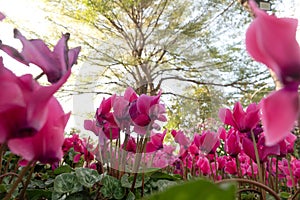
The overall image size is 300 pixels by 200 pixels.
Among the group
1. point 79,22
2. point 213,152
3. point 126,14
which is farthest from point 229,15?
point 213,152

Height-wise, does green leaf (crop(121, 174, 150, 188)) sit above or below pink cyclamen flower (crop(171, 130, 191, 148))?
below

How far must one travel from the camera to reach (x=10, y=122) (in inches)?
10.0

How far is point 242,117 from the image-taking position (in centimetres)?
71

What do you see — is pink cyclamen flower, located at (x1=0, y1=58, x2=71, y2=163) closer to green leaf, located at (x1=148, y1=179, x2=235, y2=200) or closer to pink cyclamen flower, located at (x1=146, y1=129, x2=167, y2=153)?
green leaf, located at (x1=148, y1=179, x2=235, y2=200)

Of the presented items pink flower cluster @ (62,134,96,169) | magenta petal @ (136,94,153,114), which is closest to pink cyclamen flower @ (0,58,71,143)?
magenta petal @ (136,94,153,114)

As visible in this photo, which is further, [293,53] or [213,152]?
[213,152]

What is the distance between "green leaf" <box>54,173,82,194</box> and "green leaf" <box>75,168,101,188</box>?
21 mm

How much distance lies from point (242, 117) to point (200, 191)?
1.87 feet

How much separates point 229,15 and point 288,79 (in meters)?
6.87

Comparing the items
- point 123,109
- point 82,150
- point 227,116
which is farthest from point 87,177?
point 82,150

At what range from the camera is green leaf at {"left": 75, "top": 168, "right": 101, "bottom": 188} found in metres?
0.80

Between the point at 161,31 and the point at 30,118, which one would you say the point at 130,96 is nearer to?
the point at 30,118

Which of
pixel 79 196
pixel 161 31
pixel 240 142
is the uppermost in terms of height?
pixel 161 31

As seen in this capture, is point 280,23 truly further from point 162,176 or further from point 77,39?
point 77,39
